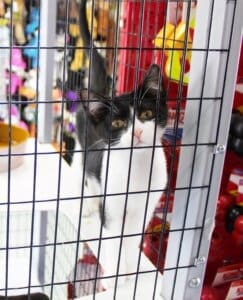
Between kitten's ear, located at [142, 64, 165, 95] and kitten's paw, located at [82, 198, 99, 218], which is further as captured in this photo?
kitten's paw, located at [82, 198, 99, 218]

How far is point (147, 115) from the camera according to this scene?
0.97 m

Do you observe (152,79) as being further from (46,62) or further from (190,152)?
(46,62)

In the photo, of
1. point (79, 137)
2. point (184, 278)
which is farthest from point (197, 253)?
point (79, 137)

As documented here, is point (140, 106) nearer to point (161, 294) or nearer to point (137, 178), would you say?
point (137, 178)

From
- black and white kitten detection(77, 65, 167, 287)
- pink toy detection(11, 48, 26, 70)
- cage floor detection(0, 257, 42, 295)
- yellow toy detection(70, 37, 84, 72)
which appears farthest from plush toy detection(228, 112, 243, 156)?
pink toy detection(11, 48, 26, 70)

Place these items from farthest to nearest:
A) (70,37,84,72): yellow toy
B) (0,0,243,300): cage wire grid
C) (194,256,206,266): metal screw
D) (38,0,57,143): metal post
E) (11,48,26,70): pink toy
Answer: (11,48,26,70): pink toy
(70,37,84,72): yellow toy
(38,0,57,143): metal post
(194,256,206,266): metal screw
(0,0,243,300): cage wire grid

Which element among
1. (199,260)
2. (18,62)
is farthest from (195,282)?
(18,62)

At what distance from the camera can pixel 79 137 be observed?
1.35 meters

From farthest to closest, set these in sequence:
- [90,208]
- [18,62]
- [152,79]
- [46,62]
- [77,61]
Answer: [18,62] → [77,61] → [46,62] → [90,208] → [152,79]

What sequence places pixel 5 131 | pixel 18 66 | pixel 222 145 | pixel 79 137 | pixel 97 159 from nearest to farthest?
pixel 222 145 < pixel 97 159 < pixel 79 137 < pixel 5 131 < pixel 18 66

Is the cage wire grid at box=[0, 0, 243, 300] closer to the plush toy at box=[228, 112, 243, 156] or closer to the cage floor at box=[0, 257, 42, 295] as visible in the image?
the plush toy at box=[228, 112, 243, 156]

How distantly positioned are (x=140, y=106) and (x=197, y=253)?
0.34 meters

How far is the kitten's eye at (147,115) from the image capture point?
3.14 ft

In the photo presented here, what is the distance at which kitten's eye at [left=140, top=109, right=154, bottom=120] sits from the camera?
96 centimetres
